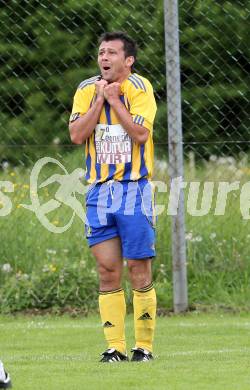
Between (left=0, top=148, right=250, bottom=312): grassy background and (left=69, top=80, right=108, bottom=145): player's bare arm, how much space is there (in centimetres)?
252

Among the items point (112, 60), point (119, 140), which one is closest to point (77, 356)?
point (119, 140)

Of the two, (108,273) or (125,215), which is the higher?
(125,215)

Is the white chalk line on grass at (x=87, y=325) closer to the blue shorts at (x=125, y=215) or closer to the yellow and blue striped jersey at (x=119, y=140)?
the blue shorts at (x=125, y=215)

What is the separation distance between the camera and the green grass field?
570cm

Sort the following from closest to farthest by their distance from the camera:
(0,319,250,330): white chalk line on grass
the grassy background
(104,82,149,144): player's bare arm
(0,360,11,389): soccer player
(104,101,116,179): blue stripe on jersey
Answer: (0,360,11,389): soccer player < (104,82,149,144): player's bare arm < (104,101,116,179): blue stripe on jersey < (0,319,250,330): white chalk line on grass < the grassy background

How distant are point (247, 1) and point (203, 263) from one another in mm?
2153

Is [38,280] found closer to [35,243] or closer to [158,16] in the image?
[35,243]

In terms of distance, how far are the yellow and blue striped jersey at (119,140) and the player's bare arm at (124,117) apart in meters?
0.04

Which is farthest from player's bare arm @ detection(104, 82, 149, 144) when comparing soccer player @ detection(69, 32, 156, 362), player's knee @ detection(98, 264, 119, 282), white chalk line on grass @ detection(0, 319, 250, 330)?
white chalk line on grass @ detection(0, 319, 250, 330)

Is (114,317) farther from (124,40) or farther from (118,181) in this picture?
(124,40)

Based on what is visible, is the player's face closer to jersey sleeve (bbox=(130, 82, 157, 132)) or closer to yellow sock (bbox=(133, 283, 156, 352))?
jersey sleeve (bbox=(130, 82, 157, 132))

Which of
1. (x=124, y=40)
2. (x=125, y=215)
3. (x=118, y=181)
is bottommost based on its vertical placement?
(x=125, y=215)

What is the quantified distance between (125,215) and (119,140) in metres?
0.44

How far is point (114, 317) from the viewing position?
22.2 ft
